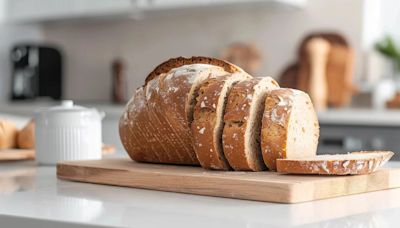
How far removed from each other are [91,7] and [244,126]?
317 cm

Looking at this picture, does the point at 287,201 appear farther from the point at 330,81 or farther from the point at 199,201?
the point at 330,81

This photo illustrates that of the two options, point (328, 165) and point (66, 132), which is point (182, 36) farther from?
point (328, 165)

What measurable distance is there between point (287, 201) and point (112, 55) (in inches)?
145

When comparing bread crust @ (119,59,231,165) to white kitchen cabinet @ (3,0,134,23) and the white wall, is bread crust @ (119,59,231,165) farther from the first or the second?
white kitchen cabinet @ (3,0,134,23)

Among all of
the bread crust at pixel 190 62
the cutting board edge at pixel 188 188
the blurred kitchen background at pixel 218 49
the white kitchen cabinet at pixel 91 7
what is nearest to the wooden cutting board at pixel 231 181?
the cutting board edge at pixel 188 188

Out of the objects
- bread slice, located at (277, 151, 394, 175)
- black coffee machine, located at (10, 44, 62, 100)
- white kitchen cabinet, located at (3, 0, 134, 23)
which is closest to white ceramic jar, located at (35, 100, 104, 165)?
bread slice, located at (277, 151, 394, 175)

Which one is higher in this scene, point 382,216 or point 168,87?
point 168,87

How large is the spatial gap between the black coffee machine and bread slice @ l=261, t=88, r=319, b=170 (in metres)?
3.49

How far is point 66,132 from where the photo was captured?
157 cm

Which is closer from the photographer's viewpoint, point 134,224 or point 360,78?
point 134,224

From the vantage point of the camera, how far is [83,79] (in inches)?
187

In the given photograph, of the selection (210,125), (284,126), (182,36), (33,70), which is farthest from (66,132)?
(33,70)

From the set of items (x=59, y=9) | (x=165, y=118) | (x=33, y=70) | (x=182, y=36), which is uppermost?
(x=59, y=9)

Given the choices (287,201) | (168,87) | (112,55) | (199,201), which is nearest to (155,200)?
(199,201)
